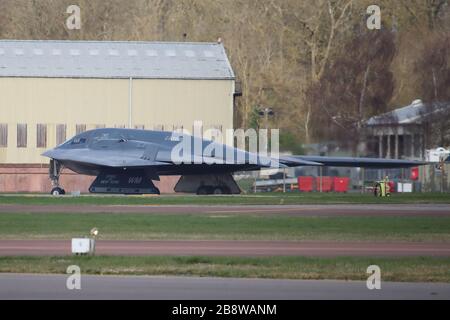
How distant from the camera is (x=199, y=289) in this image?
18.8 metres

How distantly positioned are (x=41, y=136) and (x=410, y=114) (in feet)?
68.4

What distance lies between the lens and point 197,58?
64.0 metres

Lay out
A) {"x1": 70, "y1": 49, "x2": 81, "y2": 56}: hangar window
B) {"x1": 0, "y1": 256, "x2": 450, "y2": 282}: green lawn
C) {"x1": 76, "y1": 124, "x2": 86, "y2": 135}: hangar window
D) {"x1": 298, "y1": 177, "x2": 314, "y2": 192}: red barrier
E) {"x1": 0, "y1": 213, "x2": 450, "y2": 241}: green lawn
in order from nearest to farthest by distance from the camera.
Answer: {"x1": 0, "y1": 256, "x2": 450, "y2": 282}: green lawn
{"x1": 0, "y1": 213, "x2": 450, "y2": 241}: green lawn
{"x1": 298, "y1": 177, "x2": 314, "y2": 192}: red barrier
{"x1": 76, "y1": 124, "x2": 86, "y2": 135}: hangar window
{"x1": 70, "y1": 49, "x2": 81, "y2": 56}: hangar window

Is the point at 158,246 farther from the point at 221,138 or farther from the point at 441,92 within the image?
the point at 441,92

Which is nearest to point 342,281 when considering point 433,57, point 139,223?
point 139,223

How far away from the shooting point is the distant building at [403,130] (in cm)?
5888

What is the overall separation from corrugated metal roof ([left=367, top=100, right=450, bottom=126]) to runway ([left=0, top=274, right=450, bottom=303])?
40.9 meters

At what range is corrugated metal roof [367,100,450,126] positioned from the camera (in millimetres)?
60188

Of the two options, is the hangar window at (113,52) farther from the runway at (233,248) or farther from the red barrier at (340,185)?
the runway at (233,248)

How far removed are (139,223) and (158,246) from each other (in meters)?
6.23

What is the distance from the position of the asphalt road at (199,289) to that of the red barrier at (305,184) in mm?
38758

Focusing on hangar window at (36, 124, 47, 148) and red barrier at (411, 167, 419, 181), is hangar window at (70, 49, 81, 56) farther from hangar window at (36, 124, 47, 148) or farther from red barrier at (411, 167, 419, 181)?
red barrier at (411, 167, 419, 181)

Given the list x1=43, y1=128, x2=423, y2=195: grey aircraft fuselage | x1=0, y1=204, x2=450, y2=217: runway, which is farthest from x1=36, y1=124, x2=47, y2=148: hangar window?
x1=0, y1=204, x2=450, y2=217: runway
